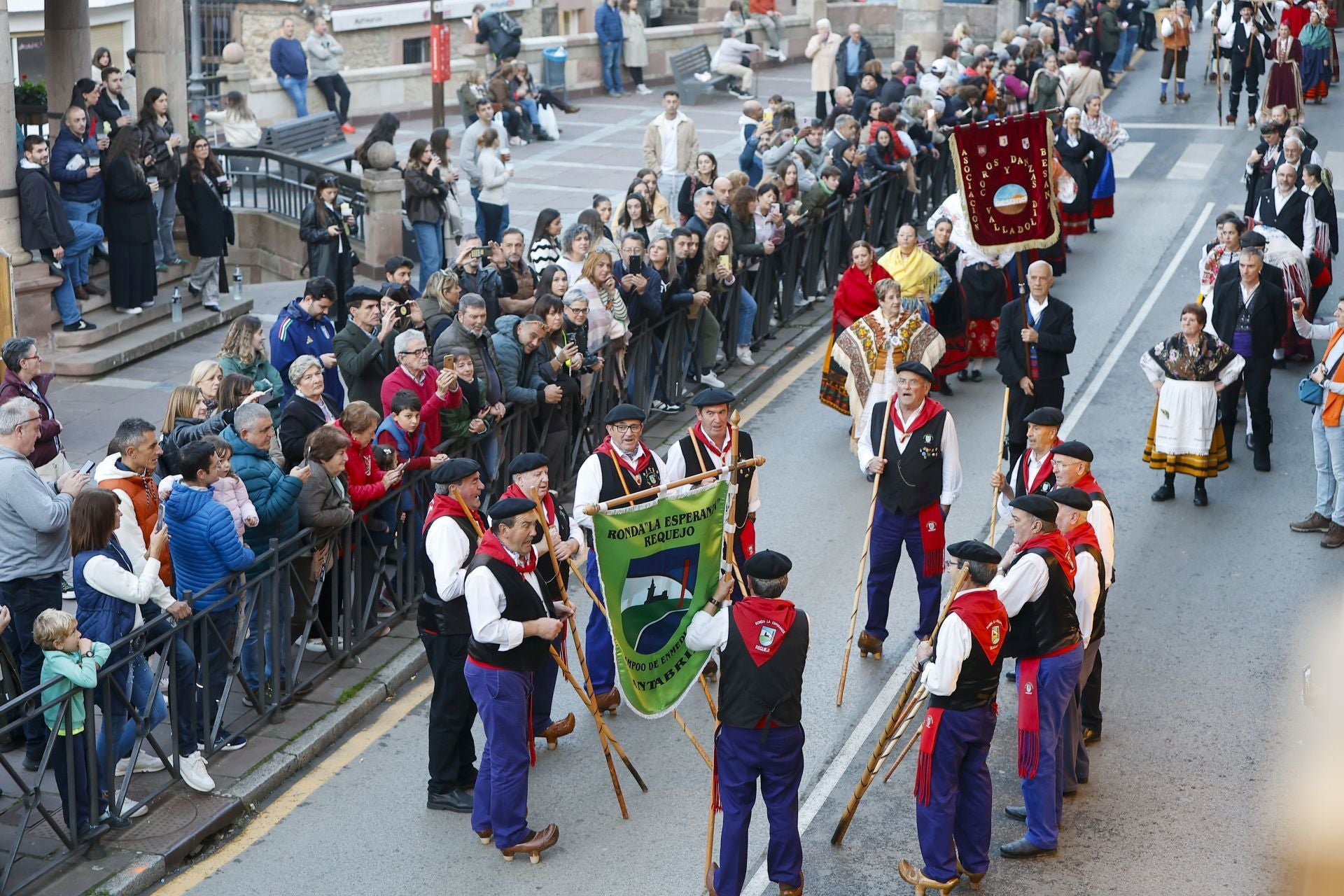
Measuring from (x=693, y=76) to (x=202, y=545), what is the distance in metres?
25.4

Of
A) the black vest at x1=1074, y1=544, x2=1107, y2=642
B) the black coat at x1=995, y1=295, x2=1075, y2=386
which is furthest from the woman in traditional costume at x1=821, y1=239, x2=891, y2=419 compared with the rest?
the black vest at x1=1074, y1=544, x2=1107, y2=642

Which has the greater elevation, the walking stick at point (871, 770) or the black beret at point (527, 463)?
the black beret at point (527, 463)

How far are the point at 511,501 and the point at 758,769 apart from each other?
1.73m

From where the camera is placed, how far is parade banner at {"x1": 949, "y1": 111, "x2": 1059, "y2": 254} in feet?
45.8

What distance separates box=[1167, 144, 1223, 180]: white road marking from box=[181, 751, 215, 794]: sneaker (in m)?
19.9

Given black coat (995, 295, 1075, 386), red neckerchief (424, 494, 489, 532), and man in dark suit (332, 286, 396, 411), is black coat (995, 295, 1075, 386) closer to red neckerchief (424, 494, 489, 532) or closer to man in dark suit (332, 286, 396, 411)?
man in dark suit (332, 286, 396, 411)

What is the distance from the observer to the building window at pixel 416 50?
33875mm

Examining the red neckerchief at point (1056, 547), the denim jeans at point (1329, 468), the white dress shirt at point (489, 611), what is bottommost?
the denim jeans at point (1329, 468)

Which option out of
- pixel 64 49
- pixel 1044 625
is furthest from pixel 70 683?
pixel 64 49

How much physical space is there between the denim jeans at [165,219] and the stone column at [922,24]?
20.4m

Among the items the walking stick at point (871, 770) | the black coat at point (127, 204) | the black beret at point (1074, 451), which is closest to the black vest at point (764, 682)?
the walking stick at point (871, 770)

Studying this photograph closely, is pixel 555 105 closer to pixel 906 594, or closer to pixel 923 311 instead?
pixel 923 311

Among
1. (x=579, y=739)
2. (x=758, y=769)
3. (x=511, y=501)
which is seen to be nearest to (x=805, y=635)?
(x=758, y=769)

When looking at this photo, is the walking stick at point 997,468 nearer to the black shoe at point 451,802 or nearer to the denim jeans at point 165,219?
the black shoe at point 451,802
